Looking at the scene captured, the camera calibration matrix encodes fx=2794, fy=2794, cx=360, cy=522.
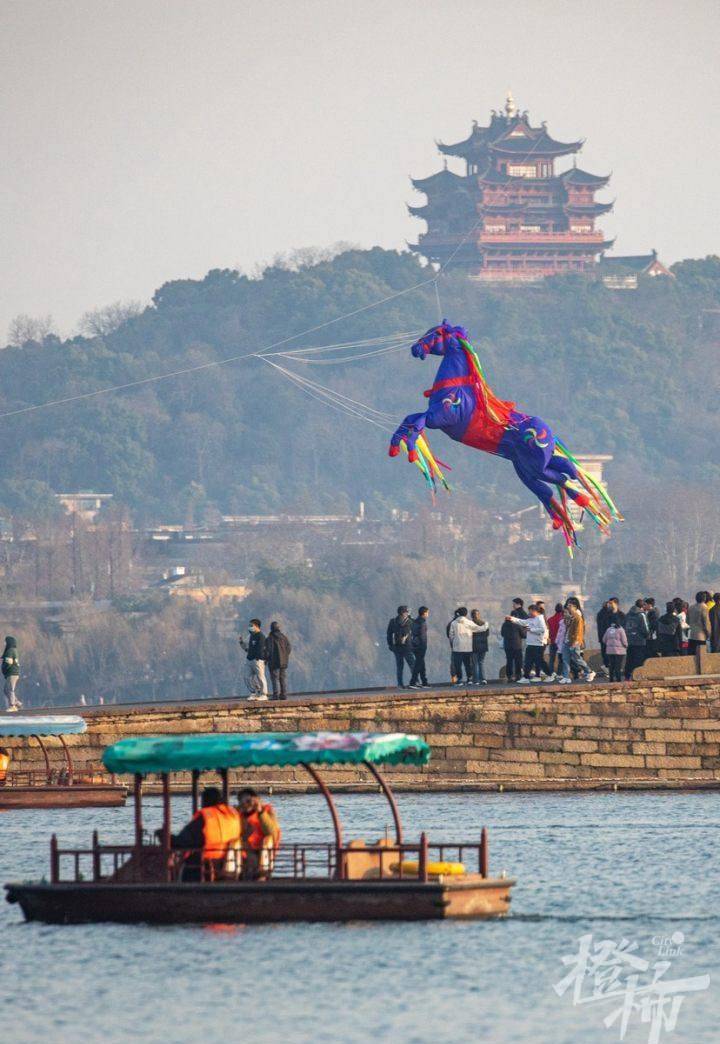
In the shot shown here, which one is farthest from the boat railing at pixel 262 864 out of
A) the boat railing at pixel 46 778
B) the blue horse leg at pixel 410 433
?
the blue horse leg at pixel 410 433

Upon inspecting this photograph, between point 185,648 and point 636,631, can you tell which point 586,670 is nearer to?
point 636,631

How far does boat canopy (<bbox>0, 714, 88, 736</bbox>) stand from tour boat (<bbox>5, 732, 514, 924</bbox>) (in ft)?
27.5

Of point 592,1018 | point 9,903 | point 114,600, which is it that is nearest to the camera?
point 592,1018

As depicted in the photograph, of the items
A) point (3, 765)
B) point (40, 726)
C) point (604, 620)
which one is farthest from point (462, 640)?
point (40, 726)

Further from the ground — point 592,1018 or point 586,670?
point 586,670

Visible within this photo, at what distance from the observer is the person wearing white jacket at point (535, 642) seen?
43.7 metres

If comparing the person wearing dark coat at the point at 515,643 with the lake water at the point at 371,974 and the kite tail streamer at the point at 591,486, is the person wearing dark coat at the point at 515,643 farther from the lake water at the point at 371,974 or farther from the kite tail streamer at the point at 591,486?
the lake water at the point at 371,974

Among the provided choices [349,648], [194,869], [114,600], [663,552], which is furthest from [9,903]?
[663,552]

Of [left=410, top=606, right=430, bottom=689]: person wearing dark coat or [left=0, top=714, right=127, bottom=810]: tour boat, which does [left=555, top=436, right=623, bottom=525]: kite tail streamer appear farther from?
[left=0, top=714, right=127, bottom=810]: tour boat

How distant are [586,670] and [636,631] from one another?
1.01 meters

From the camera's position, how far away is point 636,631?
44469 mm

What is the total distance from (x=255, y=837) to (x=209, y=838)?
0.52 metres

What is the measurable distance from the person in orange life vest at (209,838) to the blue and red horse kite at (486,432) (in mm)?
18516

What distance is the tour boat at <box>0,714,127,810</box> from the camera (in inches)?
1473
